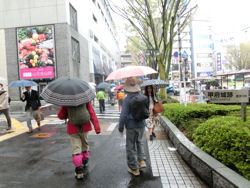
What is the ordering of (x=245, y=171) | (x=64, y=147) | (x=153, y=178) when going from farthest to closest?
1. (x=64, y=147)
2. (x=153, y=178)
3. (x=245, y=171)

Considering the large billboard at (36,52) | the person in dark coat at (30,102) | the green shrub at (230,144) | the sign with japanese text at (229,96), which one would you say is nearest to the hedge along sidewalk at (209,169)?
the green shrub at (230,144)

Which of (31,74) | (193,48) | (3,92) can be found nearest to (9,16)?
(31,74)

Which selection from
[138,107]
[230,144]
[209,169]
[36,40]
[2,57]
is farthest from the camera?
[2,57]

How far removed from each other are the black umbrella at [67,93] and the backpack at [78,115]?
0.28 meters

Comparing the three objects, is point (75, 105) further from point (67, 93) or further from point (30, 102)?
point (30, 102)

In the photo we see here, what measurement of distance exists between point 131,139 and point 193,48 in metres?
66.1

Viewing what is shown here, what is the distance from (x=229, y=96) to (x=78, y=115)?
291 centimetres

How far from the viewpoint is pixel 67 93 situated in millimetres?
3277

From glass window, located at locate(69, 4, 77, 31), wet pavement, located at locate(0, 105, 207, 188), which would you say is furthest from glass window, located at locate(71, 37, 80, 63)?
wet pavement, located at locate(0, 105, 207, 188)

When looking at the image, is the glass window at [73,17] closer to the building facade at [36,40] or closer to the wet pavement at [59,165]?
the building facade at [36,40]

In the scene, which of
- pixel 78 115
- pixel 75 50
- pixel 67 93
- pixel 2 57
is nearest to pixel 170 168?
pixel 78 115

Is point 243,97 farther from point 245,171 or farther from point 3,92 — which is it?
point 3,92

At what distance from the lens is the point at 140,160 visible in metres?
3.86

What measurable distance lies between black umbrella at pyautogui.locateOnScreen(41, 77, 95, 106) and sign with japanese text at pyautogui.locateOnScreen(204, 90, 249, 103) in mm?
2644
